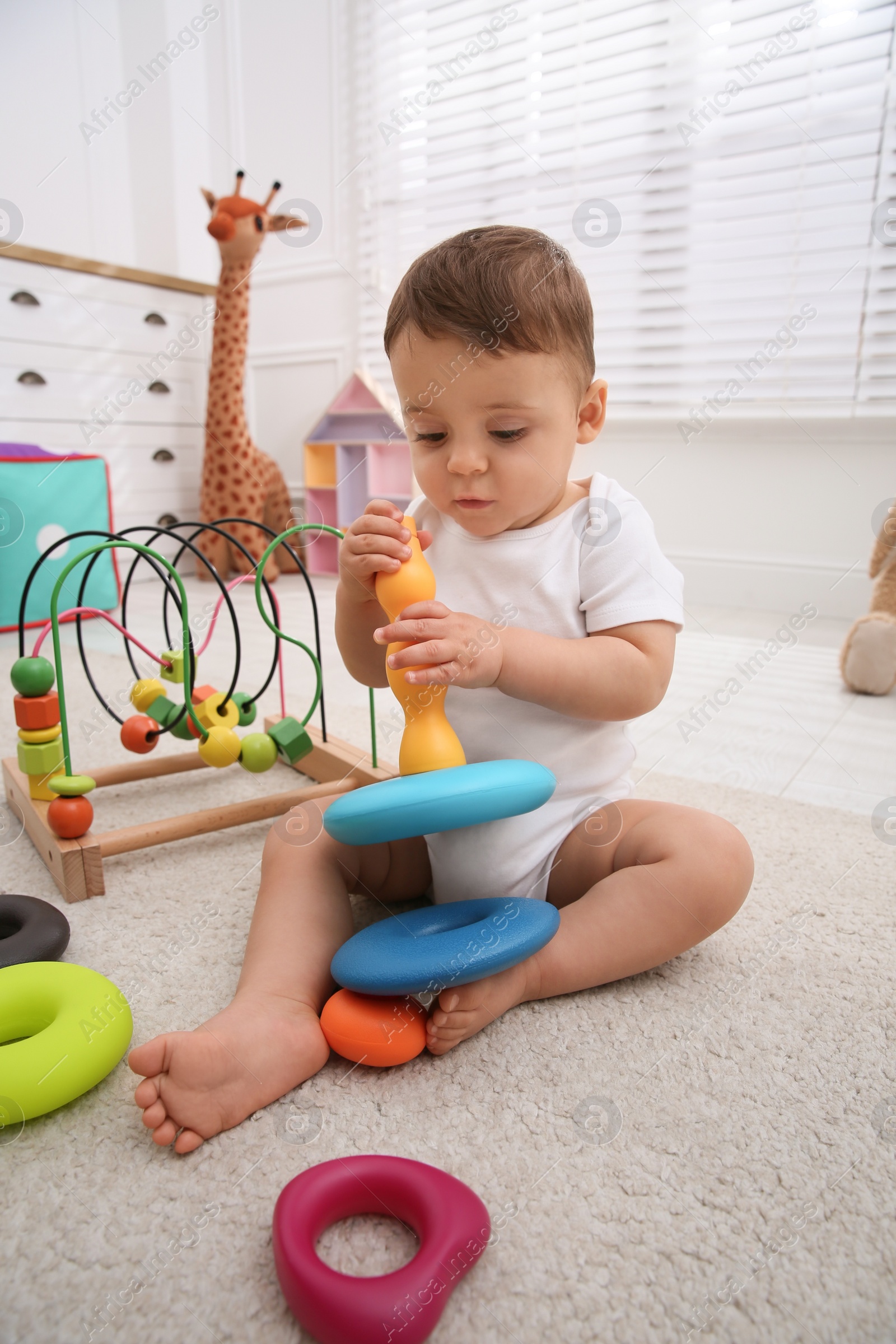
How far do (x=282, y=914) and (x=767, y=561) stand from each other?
1.80m

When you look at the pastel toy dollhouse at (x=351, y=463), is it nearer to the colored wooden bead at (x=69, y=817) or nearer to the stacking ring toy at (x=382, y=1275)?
the colored wooden bead at (x=69, y=817)

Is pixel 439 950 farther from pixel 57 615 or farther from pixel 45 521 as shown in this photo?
pixel 45 521

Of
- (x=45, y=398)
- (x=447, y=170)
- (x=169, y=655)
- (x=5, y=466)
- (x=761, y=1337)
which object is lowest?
(x=761, y=1337)

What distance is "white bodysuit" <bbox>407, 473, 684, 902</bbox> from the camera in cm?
62

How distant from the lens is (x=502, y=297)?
551mm

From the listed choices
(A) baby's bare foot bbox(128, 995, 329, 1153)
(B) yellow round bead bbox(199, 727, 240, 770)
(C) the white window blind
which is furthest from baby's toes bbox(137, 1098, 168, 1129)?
(C) the white window blind

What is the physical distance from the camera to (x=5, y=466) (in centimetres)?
169

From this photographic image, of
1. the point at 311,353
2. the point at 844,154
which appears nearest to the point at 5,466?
the point at 311,353

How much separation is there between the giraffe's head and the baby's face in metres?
1.91

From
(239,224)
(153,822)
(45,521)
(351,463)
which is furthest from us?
(351,463)

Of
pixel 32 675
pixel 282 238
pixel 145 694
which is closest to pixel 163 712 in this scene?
pixel 145 694

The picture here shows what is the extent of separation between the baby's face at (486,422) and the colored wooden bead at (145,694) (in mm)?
428

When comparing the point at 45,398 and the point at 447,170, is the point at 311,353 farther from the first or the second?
the point at 45,398

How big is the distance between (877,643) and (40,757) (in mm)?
1230
